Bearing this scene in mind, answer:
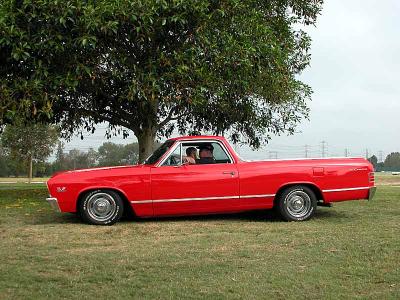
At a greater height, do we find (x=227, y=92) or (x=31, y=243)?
(x=227, y=92)

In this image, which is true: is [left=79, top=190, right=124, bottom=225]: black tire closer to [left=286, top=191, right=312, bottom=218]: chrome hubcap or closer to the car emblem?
the car emblem

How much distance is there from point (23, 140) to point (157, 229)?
91.1 feet

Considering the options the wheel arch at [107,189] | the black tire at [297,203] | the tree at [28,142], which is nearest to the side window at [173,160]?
the wheel arch at [107,189]

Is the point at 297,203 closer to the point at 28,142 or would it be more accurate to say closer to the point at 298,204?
the point at 298,204

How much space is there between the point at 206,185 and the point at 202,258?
2.83 meters

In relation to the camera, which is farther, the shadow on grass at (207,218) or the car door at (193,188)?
the shadow on grass at (207,218)

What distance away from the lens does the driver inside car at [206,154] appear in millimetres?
9266

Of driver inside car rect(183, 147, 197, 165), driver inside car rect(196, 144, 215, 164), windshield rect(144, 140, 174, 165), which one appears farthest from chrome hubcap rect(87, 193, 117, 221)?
driver inside car rect(196, 144, 215, 164)

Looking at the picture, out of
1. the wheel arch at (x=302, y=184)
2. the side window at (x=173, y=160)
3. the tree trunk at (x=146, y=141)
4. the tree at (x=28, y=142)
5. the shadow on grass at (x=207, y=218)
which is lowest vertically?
the shadow on grass at (x=207, y=218)

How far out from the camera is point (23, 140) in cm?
3416

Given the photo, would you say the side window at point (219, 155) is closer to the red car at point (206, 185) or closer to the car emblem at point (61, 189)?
the red car at point (206, 185)

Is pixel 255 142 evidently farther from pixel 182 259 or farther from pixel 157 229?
pixel 182 259

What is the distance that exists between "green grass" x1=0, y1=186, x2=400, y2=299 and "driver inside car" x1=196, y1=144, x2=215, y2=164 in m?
1.01

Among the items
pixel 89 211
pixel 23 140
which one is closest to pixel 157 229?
pixel 89 211
